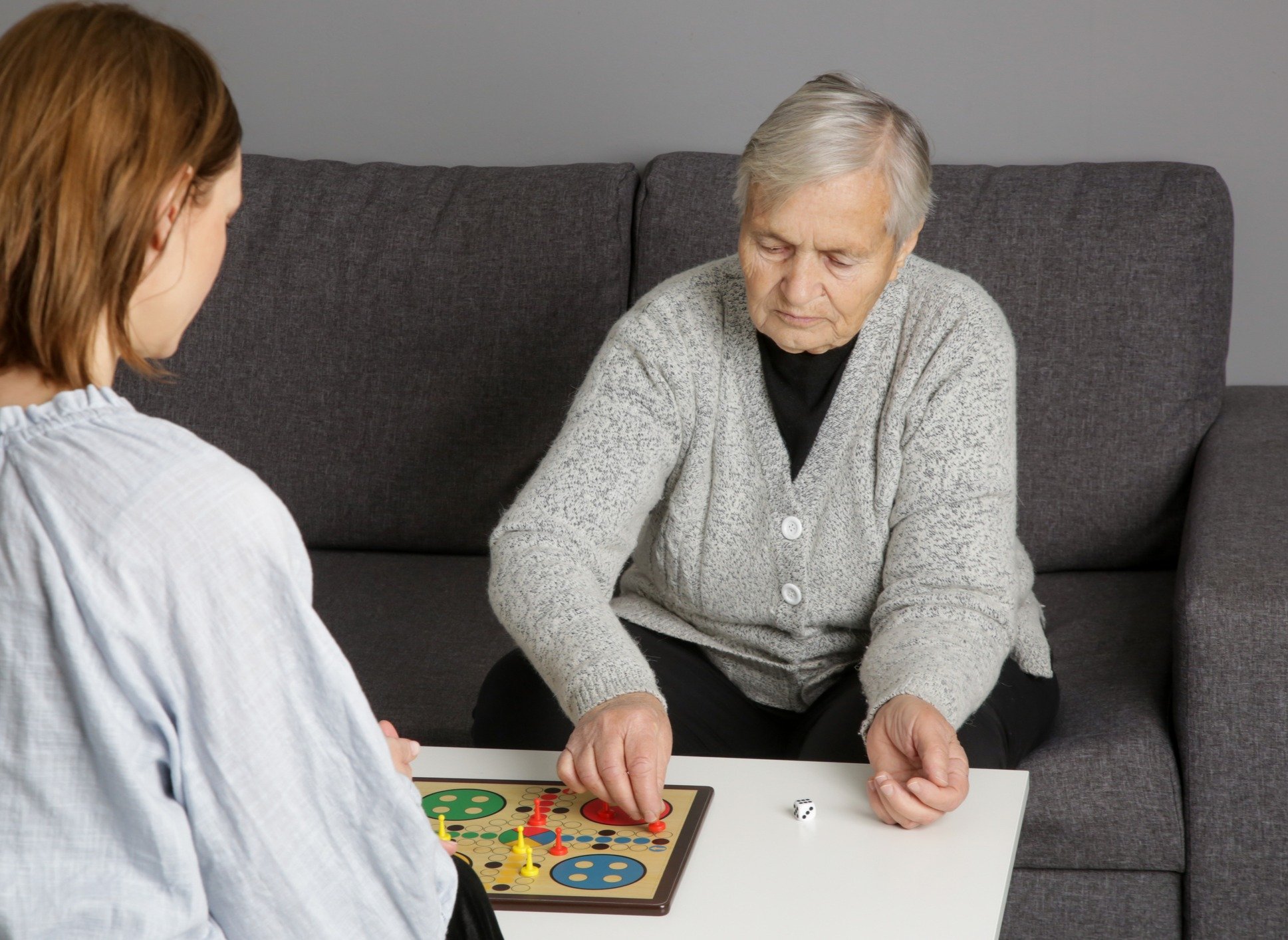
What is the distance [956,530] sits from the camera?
1.39m

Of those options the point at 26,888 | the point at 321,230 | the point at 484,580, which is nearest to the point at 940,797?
the point at 26,888

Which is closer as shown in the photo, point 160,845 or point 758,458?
point 160,845

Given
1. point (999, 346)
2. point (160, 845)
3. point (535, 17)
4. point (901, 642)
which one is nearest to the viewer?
point (160, 845)

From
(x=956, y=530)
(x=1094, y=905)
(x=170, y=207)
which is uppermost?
(x=170, y=207)

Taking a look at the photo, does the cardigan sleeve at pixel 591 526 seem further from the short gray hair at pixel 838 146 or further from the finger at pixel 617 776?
the short gray hair at pixel 838 146

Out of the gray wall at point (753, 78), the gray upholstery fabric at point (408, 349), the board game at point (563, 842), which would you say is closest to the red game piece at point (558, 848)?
the board game at point (563, 842)

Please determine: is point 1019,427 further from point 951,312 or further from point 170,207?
point 170,207

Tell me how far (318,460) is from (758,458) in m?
0.87

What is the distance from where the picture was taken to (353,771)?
0.68m

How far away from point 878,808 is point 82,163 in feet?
2.31

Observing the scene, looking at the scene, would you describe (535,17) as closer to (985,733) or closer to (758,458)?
(758,458)

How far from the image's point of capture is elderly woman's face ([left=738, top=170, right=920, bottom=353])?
1.36 metres

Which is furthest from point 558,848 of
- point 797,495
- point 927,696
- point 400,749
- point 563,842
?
point 797,495

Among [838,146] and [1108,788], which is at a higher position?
[838,146]
